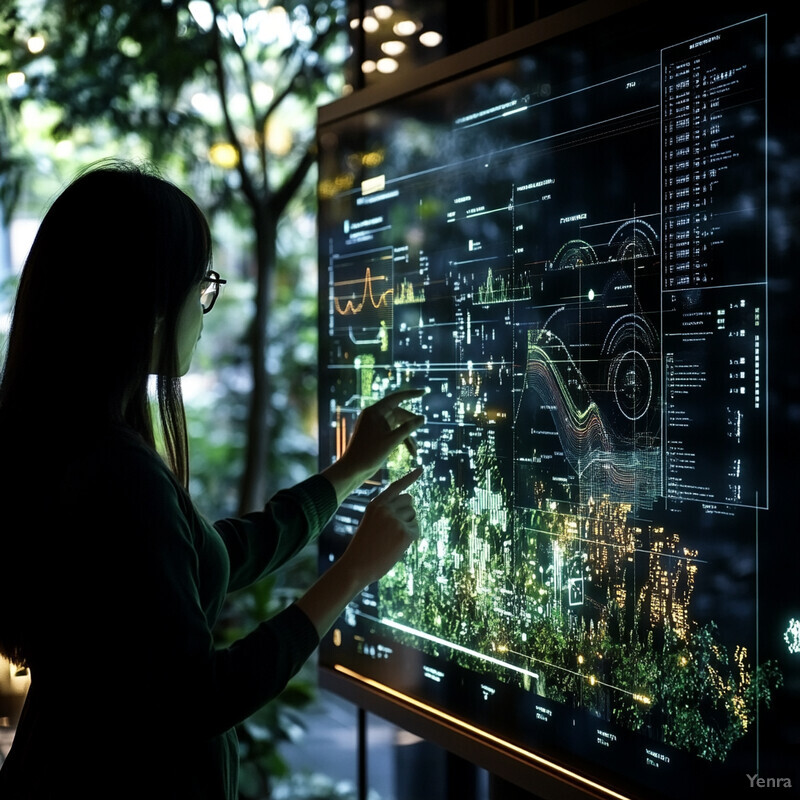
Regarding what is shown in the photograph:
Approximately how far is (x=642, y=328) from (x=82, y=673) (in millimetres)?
850

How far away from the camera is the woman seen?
3.38 feet

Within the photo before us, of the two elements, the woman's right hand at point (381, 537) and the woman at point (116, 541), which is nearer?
the woman at point (116, 541)

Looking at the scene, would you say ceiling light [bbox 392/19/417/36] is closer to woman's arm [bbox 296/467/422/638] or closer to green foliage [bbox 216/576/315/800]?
woman's arm [bbox 296/467/422/638]

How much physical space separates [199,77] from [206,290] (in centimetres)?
213

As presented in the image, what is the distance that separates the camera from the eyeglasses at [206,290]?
1.27 metres

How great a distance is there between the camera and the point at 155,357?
121 cm

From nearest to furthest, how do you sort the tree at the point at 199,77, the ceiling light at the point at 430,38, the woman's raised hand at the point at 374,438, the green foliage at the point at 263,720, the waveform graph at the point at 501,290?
1. the waveform graph at the point at 501,290
2. the woman's raised hand at the point at 374,438
3. the ceiling light at the point at 430,38
4. the green foliage at the point at 263,720
5. the tree at the point at 199,77

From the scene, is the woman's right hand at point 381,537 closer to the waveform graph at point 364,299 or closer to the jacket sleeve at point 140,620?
the jacket sleeve at point 140,620

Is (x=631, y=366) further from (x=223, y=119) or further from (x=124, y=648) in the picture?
(x=223, y=119)

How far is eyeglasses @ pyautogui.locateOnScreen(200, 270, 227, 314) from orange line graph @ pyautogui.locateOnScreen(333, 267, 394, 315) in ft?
1.58

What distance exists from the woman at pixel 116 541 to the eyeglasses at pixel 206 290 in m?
0.01

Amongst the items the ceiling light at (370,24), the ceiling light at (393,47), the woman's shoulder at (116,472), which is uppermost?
the ceiling light at (370,24)

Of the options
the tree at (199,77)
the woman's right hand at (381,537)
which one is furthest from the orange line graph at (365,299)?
the tree at (199,77)

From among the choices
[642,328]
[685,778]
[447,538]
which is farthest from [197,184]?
[685,778]
